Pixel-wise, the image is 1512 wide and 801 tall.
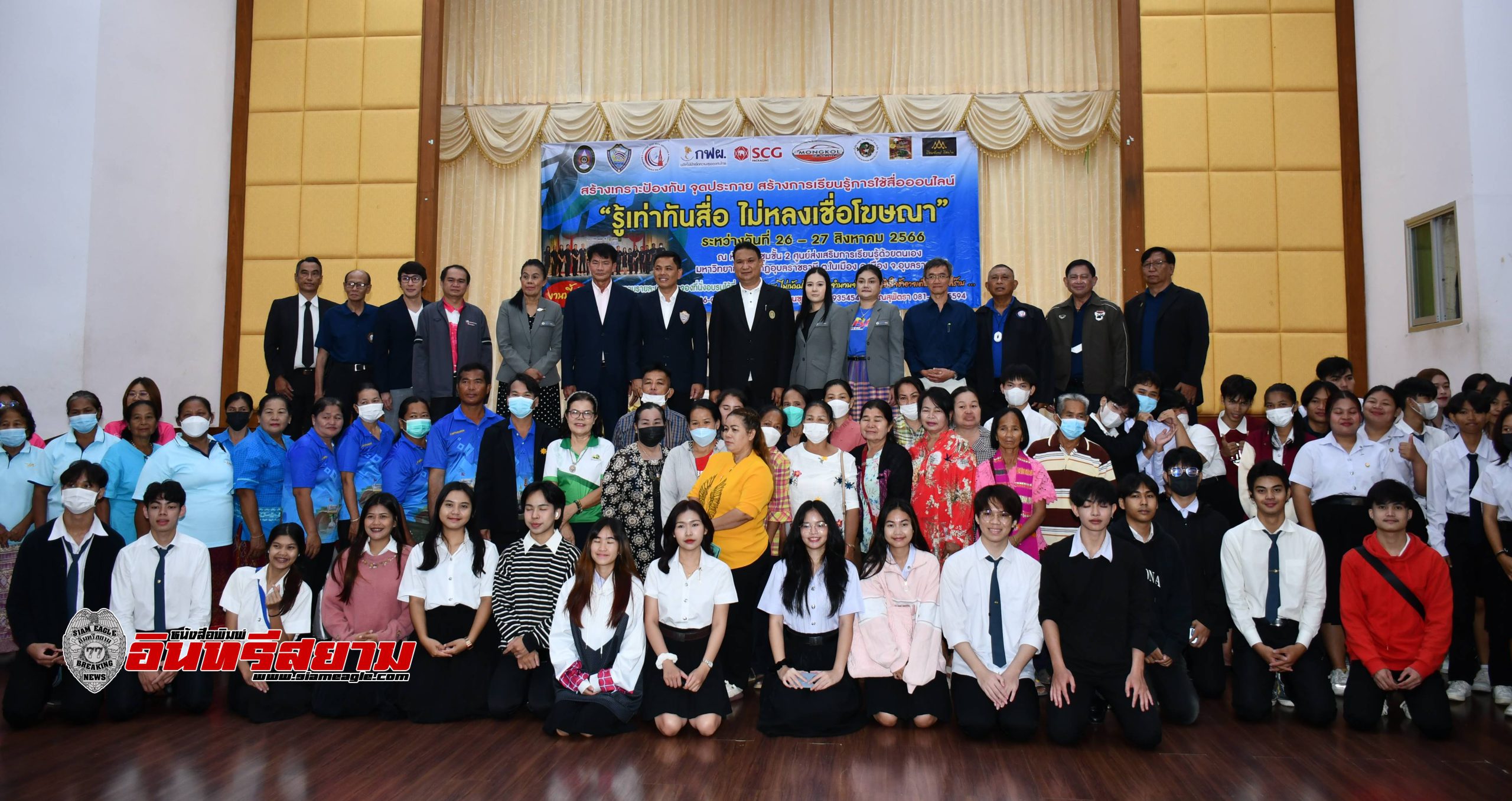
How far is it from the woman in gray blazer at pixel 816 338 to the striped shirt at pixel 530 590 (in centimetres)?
208

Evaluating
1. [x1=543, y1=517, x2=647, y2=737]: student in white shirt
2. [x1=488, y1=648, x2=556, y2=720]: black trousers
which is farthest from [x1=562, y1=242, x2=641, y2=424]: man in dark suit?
[x1=488, y1=648, x2=556, y2=720]: black trousers

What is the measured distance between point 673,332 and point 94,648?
3.27m

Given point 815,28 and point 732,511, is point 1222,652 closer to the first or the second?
point 732,511

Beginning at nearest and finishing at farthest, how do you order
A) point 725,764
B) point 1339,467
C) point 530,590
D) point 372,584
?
point 725,764 → point 530,590 → point 372,584 → point 1339,467

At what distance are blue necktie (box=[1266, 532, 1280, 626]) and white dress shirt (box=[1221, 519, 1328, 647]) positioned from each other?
1cm

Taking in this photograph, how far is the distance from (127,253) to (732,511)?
5.51 meters

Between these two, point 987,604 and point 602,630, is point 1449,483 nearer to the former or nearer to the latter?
point 987,604

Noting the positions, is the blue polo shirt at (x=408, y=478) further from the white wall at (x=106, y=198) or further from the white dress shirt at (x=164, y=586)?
the white wall at (x=106, y=198)

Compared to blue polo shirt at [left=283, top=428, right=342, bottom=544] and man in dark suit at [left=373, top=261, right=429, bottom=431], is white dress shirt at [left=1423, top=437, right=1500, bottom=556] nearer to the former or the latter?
blue polo shirt at [left=283, top=428, right=342, bottom=544]

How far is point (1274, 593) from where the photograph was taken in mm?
4266

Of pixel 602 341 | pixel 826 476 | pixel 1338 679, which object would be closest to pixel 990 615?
pixel 826 476

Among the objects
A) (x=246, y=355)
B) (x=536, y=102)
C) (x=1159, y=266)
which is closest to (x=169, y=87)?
(x=246, y=355)

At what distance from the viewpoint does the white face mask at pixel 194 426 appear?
195 inches

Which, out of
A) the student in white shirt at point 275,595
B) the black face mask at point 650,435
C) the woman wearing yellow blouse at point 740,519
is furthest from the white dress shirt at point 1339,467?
the student in white shirt at point 275,595
